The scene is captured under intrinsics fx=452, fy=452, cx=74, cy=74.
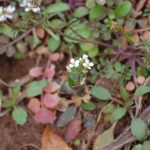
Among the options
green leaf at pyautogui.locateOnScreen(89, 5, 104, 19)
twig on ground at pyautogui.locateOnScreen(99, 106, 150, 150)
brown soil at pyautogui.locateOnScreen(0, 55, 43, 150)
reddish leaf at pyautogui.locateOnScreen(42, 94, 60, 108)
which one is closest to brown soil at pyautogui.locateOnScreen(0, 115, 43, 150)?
brown soil at pyautogui.locateOnScreen(0, 55, 43, 150)

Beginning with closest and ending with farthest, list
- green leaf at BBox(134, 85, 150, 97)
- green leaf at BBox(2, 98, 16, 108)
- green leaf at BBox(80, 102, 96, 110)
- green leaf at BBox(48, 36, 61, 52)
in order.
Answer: green leaf at BBox(134, 85, 150, 97), green leaf at BBox(80, 102, 96, 110), green leaf at BBox(2, 98, 16, 108), green leaf at BBox(48, 36, 61, 52)

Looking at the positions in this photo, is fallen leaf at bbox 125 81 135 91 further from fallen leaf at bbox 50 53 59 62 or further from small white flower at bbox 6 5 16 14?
small white flower at bbox 6 5 16 14

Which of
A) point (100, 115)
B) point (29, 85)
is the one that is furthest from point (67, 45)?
point (100, 115)

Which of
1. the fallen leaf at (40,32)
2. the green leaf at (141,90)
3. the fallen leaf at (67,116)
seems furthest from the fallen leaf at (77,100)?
the fallen leaf at (40,32)

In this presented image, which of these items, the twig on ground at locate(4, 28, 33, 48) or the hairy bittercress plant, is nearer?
the hairy bittercress plant

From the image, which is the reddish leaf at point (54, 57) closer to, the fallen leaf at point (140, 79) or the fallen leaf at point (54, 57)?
the fallen leaf at point (54, 57)

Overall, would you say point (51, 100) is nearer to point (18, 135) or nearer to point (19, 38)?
point (18, 135)
